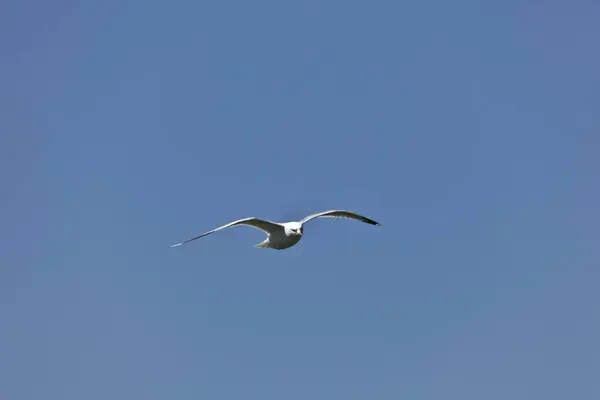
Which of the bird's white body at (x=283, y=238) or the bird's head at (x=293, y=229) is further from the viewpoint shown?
the bird's white body at (x=283, y=238)

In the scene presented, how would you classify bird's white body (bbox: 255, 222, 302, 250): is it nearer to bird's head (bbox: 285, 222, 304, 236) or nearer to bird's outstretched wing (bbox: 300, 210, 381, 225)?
bird's head (bbox: 285, 222, 304, 236)

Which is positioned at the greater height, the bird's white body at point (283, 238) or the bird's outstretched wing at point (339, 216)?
the bird's outstretched wing at point (339, 216)

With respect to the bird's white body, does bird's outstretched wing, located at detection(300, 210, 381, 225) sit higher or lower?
higher

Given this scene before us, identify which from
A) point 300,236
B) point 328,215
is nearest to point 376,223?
point 328,215

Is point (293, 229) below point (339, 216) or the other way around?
below

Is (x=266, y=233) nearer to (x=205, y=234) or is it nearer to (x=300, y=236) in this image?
(x=300, y=236)

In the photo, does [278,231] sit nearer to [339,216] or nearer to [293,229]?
[293,229]

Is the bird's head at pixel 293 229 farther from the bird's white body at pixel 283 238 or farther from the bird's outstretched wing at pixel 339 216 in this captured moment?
the bird's outstretched wing at pixel 339 216

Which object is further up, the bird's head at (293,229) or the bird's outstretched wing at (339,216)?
the bird's outstretched wing at (339,216)

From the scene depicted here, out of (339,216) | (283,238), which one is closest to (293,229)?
(283,238)

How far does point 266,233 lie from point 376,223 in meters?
9.32

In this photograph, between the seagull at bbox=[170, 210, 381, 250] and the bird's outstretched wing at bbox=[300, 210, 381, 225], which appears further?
the bird's outstretched wing at bbox=[300, 210, 381, 225]

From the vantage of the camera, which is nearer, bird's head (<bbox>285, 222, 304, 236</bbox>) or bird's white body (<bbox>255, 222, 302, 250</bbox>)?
bird's head (<bbox>285, 222, 304, 236</bbox>)

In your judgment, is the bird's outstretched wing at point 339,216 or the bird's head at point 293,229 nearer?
the bird's head at point 293,229
